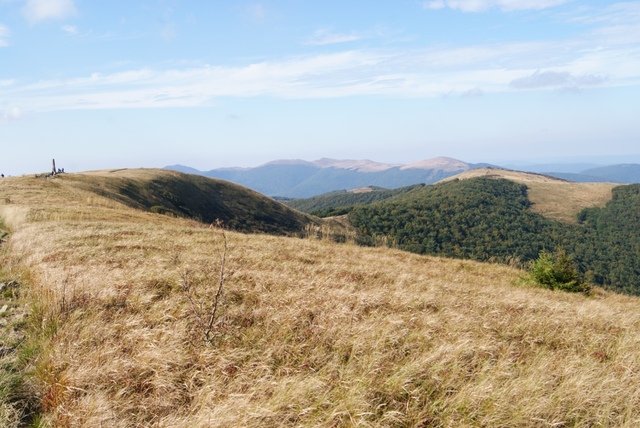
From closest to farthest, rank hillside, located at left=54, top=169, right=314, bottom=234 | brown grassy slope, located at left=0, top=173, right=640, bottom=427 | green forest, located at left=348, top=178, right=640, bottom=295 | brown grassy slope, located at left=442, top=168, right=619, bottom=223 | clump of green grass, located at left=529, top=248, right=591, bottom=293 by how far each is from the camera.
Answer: brown grassy slope, located at left=0, top=173, right=640, bottom=427 → clump of green grass, located at left=529, top=248, right=591, bottom=293 → hillside, located at left=54, top=169, right=314, bottom=234 → green forest, located at left=348, top=178, right=640, bottom=295 → brown grassy slope, located at left=442, top=168, right=619, bottom=223

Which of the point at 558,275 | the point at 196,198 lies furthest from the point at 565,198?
the point at 558,275

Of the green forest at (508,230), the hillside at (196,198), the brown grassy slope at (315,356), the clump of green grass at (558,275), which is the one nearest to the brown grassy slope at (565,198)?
the green forest at (508,230)

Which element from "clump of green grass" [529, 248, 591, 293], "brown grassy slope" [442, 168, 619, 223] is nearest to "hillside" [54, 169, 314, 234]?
"clump of green grass" [529, 248, 591, 293]

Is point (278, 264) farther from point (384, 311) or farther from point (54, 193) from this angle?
point (54, 193)

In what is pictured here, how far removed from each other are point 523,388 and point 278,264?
778 centimetres

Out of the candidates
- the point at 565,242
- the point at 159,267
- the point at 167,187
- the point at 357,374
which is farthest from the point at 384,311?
Answer: the point at 565,242

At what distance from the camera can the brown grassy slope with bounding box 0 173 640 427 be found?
3377 millimetres

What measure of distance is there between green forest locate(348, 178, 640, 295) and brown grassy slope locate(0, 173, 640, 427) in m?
77.2

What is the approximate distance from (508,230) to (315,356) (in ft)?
401

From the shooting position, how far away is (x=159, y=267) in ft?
27.2

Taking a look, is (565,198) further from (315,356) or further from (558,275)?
(315,356)

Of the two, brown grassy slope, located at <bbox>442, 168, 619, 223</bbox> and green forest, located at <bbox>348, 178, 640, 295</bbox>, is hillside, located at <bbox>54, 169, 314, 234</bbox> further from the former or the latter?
brown grassy slope, located at <bbox>442, 168, 619, 223</bbox>

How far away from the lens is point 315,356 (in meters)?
4.41

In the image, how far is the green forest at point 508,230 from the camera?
9394 cm
